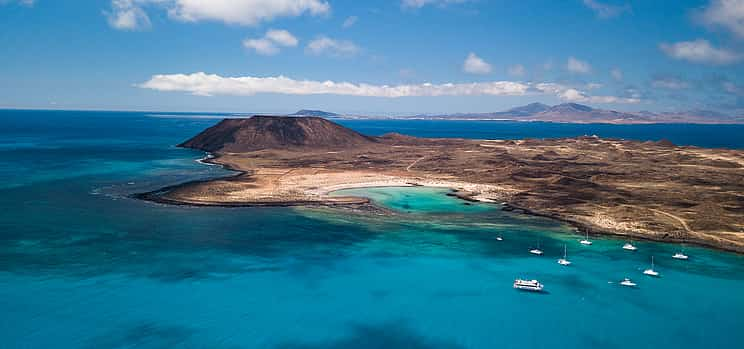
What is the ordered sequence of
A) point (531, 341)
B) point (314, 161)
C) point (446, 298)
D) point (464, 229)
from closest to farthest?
point (531, 341)
point (446, 298)
point (464, 229)
point (314, 161)

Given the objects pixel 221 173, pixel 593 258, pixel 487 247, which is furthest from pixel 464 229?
pixel 221 173

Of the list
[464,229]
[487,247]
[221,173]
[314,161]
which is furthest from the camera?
[314,161]

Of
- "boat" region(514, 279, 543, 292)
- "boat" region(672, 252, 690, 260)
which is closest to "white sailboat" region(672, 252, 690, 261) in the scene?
"boat" region(672, 252, 690, 260)

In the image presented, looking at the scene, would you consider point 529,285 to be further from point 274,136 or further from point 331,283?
point 274,136

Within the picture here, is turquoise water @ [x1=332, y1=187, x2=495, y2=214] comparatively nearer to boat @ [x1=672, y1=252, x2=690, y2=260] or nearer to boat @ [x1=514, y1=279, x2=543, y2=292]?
boat @ [x1=672, y1=252, x2=690, y2=260]

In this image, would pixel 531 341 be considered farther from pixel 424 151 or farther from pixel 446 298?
pixel 424 151
